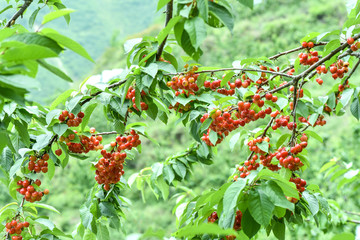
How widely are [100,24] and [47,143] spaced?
528 inches

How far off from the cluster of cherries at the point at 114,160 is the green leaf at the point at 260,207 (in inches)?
24.9

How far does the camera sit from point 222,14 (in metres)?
0.90

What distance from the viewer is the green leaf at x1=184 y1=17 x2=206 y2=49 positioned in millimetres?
870

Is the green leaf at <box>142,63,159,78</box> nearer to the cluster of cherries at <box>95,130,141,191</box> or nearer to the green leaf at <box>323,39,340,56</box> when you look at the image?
the cluster of cherries at <box>95,130,141,191</box>

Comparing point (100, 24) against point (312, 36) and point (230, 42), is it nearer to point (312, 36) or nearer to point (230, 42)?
point (230, 42)

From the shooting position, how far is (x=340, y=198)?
432 cm

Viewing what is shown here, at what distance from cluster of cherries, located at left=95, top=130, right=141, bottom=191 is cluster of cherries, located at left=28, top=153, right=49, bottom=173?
0.63 feet

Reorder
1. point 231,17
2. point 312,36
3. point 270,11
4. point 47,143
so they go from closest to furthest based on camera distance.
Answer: point 231,17 → point 47,143 → point 312,36 → point 270,11

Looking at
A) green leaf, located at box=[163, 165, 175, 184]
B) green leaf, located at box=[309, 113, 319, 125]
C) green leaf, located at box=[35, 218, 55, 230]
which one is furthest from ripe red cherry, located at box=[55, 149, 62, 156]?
green leaf, located at box=[309, 113, 319, 125]

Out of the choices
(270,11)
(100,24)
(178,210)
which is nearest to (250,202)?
(178,210)

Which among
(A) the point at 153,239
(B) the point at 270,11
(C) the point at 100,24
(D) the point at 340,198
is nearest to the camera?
(A) the point at 153,239

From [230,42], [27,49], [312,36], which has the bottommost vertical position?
[27,49]

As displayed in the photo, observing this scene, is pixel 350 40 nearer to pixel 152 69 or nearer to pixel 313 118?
pixel 313 118

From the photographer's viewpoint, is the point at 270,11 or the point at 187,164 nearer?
the point at 187,164
